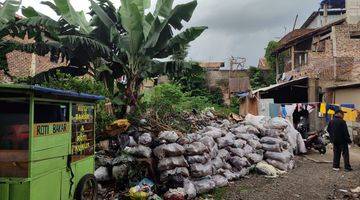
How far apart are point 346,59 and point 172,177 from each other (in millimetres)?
17548

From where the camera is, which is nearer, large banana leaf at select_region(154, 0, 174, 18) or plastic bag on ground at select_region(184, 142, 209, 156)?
plastic bag on ground at select_region(184, 142, 209, 156)

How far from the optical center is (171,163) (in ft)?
25.5

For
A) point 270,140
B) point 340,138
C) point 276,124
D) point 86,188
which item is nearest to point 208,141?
point 270,140

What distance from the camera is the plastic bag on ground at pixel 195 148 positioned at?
324 inches

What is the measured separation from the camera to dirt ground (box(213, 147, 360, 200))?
8000 millimetres

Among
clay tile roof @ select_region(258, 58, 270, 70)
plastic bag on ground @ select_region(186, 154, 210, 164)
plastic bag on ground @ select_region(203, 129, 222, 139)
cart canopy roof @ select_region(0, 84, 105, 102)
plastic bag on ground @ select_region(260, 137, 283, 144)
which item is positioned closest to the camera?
cart canopy roof @ select_region(0, 84, 105, 102)

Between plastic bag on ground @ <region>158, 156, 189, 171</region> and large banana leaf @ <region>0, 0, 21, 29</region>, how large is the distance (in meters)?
5.83

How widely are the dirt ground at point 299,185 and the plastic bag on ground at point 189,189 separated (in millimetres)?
504

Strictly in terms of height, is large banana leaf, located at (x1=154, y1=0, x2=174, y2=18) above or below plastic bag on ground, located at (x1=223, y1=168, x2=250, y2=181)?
above

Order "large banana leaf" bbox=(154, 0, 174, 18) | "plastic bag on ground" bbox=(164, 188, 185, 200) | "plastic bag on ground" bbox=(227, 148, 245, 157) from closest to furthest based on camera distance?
"plastic bag on ground" bbox=(164, 188, 185, 200), "plastic bag on ground" bbox=(227, 148, 245, 157), "large banana leaf" bbox=(154, 0, 174, 18)

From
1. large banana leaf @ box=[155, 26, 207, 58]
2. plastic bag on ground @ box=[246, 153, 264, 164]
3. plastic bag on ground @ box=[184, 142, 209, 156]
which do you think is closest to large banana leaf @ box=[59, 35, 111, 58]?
large banana leaf @ box=[155, 26, 207, 58]

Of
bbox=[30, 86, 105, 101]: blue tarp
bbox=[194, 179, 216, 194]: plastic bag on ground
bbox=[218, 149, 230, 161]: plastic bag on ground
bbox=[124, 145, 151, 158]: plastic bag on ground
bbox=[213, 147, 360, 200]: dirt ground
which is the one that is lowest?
bbox=[213, 147, 360, 200]: dirt ground

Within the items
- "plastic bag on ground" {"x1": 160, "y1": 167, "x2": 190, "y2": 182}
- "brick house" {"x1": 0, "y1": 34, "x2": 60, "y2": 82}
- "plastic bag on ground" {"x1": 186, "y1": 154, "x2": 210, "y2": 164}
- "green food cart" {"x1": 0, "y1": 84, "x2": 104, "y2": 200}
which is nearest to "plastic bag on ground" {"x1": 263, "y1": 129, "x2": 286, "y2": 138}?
"plastic bag on ground" {"x1": 186, "y1": 154, "x2": 210, "y2": 164}

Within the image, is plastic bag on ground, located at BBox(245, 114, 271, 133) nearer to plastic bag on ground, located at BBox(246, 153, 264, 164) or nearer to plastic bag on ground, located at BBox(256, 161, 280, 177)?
plastic bag on ground, located at BBox(246, 153, 264, 164)
